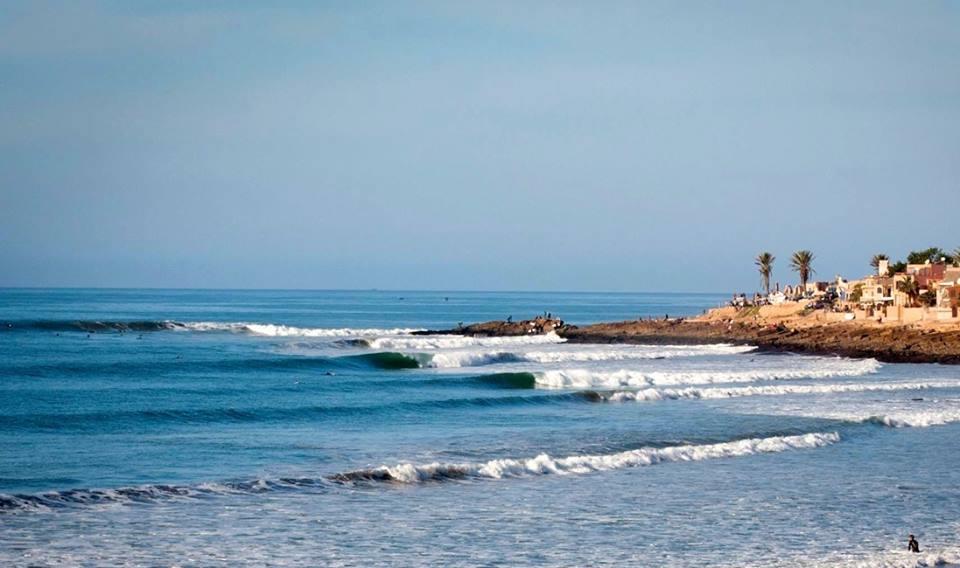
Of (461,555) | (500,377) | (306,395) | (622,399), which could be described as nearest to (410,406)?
(306,395)

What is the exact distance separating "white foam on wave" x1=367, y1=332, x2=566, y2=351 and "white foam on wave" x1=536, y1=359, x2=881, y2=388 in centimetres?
2029

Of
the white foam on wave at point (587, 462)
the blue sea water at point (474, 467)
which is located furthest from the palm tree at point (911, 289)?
the white foam on wave at point (587, 462)

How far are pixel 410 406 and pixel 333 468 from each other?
42.5 feet

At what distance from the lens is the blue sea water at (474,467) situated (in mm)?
16938

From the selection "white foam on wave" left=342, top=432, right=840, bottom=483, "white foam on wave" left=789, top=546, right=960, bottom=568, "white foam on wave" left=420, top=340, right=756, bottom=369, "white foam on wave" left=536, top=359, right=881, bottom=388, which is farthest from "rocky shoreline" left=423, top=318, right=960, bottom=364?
"white foam on wave" left=789, top=546, right=960, bottom=568

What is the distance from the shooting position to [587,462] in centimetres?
2450

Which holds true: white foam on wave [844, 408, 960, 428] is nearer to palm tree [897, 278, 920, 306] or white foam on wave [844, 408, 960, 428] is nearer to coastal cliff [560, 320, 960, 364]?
coastal cliff [560, 320, 960, 364]

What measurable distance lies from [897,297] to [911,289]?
72.6 inches

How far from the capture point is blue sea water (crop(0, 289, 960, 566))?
55.6 feet

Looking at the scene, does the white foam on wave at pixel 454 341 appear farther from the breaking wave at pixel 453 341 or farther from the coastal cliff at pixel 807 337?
the coastal cliff at pixel 807 337

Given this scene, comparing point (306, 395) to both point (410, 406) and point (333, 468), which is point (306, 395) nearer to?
point (410, 406)

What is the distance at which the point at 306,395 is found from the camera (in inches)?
1549

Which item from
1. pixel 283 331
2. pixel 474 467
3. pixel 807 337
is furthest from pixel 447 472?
pixel 283 331

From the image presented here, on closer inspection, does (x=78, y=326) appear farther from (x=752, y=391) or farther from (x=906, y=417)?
(x=906, y=417)
